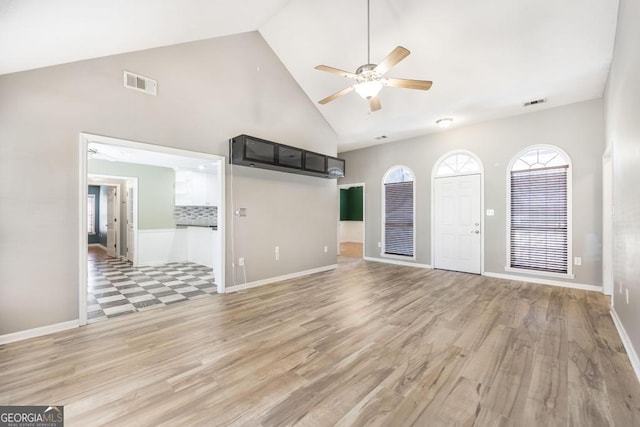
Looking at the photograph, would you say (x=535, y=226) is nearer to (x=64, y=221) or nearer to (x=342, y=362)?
(x=342, y=362)

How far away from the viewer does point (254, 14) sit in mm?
3801

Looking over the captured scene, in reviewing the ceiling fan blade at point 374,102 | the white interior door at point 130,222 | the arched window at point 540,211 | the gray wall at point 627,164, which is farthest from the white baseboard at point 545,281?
the white interior door at point 130,222

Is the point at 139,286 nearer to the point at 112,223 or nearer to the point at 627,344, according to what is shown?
the point at 112,223

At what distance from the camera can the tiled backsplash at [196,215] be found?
6.81 m

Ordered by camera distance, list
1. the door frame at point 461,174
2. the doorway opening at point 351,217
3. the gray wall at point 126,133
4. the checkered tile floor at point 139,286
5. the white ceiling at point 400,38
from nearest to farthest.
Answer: the white ceiling at point 400,38 < the gray wall at point 126,133 < the checkered tile floor at point 139,286 < the door frame at point 461,174 < the doorway opening at point 351,217

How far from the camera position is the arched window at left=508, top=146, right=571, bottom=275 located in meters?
4.58

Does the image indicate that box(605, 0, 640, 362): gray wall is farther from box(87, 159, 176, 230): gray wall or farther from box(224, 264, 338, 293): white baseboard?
box(87, 159, 176, 230): gray wall

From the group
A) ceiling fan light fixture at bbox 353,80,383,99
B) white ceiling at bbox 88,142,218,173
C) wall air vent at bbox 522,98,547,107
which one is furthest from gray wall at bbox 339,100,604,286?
white ceiling at bbox 88,142,218,173

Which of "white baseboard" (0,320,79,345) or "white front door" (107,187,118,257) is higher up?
"white front door" (107,187,118,257)

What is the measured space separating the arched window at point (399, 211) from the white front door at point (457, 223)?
0.60 meters

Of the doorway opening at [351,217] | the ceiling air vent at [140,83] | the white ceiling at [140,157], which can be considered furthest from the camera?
the doorway opening at [351,217]

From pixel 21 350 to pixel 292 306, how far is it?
2.59 meters

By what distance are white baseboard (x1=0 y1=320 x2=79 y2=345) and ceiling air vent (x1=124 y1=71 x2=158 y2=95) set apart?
277cm

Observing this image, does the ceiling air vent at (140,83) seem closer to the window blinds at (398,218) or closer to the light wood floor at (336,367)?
the light wood floor at (336,367)
